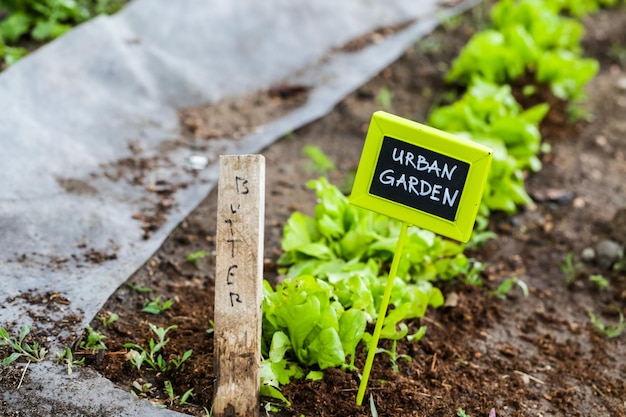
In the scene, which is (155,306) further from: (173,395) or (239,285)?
(239,285)

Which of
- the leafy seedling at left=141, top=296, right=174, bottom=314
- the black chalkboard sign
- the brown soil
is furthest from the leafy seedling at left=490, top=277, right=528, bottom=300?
the leafy seedling at left=141, top=296, right=174, bottom=314

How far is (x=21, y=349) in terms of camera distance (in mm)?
2168

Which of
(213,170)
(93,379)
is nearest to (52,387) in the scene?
(93,379)

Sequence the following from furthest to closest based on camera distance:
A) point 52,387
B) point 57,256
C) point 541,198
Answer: point 541,198 → point 57,256 → point 52,387

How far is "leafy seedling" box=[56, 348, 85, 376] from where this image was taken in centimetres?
214

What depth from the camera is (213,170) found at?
3.44 m

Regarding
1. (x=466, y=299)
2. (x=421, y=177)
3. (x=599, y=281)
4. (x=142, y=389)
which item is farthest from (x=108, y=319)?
(x=599, y=281)

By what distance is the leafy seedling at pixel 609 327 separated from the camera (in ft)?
9.18

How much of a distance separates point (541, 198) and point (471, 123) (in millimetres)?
542

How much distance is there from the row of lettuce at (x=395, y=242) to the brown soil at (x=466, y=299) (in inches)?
3.7

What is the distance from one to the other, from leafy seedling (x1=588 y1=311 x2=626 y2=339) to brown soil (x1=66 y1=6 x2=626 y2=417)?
0.03m

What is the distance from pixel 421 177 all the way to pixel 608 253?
5.51ft

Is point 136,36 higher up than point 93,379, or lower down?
higher up

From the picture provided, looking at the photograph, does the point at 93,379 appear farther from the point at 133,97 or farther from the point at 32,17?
the point at 32,17
